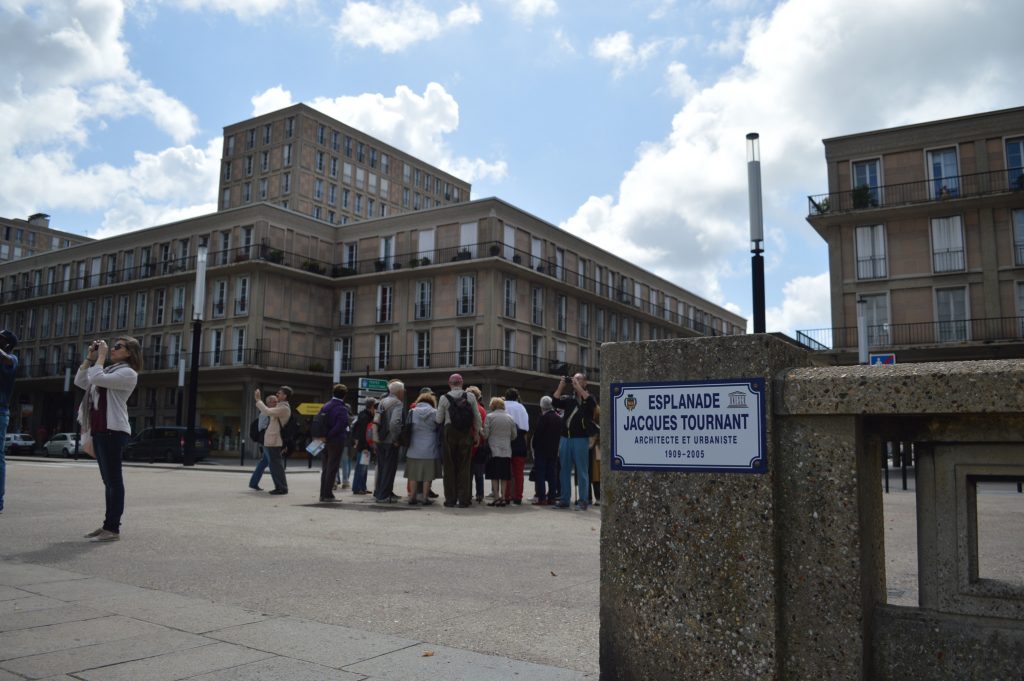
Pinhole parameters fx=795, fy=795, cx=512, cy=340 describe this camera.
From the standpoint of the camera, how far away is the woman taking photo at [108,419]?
7117 millimetres

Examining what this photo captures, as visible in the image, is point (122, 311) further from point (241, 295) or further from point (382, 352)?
point (382, 352)

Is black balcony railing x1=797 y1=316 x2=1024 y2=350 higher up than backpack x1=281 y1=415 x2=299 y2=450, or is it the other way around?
black balcony railing x1=797 y1=316 x2=1024 y2=350

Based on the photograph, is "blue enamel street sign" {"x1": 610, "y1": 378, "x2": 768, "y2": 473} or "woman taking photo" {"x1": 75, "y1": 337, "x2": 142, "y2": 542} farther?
"woman taking photo" {"x1": 75, "y1": 337, "x2": 142, "y2": 542}

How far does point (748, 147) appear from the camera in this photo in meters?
10.8

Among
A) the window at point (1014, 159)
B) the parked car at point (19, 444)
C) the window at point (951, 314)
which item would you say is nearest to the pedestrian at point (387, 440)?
the window at point (951, 314)

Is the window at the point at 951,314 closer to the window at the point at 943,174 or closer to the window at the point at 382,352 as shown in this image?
the window at the point at 943,174

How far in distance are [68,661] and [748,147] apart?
32.2 feet

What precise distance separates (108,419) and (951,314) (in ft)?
117

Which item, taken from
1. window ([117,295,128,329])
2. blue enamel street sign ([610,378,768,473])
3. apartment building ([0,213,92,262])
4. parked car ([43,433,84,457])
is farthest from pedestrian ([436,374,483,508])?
apartment building ([0,213,92,262])

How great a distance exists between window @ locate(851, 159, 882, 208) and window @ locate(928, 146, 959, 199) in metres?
2.12

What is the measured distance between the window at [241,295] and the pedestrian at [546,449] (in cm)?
3795

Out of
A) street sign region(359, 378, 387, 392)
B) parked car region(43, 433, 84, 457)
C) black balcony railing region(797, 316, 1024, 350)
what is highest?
black balcony railing region(797, 316, 1024, 350)

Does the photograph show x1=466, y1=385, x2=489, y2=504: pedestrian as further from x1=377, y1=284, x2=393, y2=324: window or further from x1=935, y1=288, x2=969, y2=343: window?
x1=377, y1=284, x2=393, y2=324: window

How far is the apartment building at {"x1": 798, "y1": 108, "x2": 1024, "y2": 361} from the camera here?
3362 centimetres
